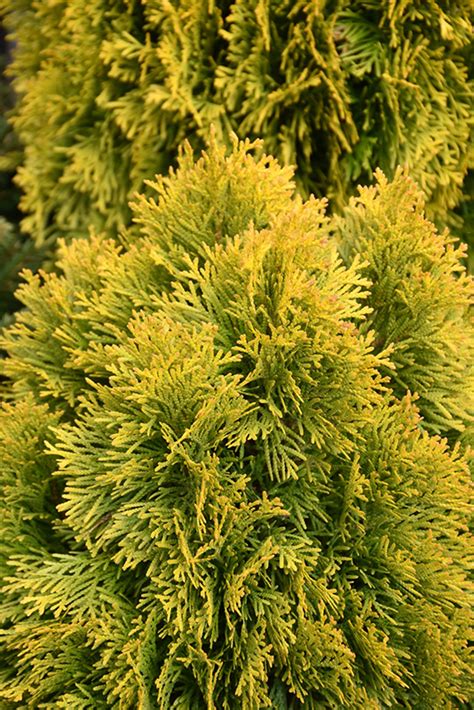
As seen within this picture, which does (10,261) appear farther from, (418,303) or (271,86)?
(418,303)

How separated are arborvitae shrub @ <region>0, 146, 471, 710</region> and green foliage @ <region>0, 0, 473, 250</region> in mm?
984

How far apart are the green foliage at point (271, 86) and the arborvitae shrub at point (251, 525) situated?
0.98 m

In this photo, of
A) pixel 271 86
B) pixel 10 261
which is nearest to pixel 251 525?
pixel 271 86

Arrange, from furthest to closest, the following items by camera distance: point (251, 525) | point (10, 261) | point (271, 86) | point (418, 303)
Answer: point (10, 261), point (271, 86), point (418, 303), point (251, 525)

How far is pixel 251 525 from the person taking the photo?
175 centimetres

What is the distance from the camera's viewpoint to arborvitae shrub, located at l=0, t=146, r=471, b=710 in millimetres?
1662

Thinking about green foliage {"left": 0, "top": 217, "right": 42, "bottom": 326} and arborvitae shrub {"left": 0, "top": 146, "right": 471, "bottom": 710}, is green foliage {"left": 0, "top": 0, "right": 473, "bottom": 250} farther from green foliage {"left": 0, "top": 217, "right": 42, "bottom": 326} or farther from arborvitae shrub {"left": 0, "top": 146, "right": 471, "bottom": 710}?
arborvitae shrub {"left": 0, "top": 146, "right": 471, "bottom": 710}

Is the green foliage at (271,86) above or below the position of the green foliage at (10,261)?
above

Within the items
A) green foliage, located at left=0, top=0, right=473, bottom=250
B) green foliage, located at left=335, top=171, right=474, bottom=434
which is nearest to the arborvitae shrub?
green foliage, located at left=335, top=171, right=474, bottom=434

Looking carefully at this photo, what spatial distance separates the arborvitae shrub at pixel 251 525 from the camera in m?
1.66

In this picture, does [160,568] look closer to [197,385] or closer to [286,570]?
[286,570]

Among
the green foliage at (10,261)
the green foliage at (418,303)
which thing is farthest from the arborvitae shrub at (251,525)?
the green foliage at (10,261)

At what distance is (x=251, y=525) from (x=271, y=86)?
1.81 meters

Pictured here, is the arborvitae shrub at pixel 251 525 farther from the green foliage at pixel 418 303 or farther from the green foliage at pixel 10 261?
the green foliage at pixel 10 261
